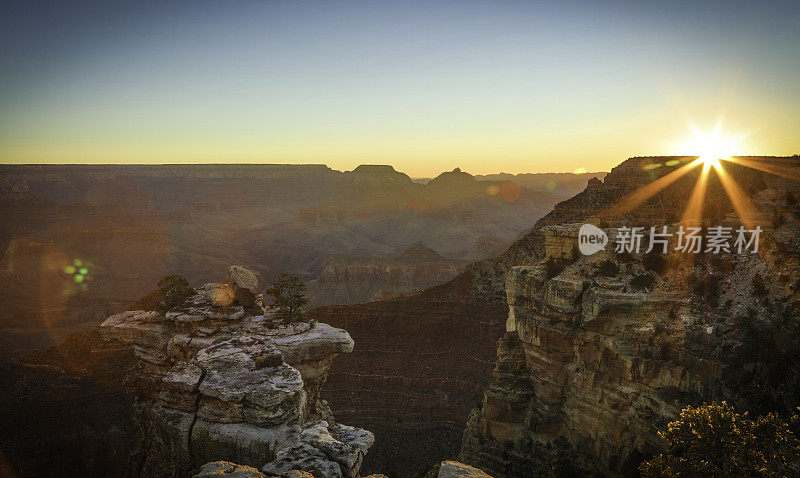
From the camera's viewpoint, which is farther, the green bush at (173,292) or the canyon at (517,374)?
the green bush at (173,292)

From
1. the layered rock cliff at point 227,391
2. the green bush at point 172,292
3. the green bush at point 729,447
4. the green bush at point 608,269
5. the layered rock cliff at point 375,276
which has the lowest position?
the layered rock cliff at point 375,276

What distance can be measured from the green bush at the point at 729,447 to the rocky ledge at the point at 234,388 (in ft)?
31.7

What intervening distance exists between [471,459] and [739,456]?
16891mm

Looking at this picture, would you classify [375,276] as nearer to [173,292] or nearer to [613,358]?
[173,292]

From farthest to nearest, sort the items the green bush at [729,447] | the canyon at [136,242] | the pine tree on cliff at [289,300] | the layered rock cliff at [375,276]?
the layered rock cliff at [375,276] < the canyon at [136,242] < the pine tree on cliff at [289,300] < the green bush at [729,447]

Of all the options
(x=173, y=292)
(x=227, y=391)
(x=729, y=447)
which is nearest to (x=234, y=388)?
(x=227, y=391)

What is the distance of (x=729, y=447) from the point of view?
1183 cm

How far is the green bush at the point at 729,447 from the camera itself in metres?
11.4

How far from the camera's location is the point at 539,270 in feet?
87.0

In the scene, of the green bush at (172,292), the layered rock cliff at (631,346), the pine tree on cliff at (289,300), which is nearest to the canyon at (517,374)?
the layered rock cliff at (631,346)

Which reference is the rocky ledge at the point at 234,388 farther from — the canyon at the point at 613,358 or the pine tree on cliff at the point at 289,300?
the canyon at the point at 613,358

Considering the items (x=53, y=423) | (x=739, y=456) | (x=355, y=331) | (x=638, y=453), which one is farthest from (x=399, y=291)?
(x=739, y=456)

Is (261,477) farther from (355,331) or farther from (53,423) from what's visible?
(355,331)

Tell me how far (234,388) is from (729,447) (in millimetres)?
17761
